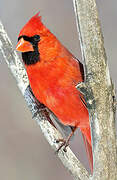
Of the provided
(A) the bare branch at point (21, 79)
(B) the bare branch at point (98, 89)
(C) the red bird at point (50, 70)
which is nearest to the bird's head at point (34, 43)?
(C) the red bird at point (50, 70)

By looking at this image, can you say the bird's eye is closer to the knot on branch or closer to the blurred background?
the knot on branch

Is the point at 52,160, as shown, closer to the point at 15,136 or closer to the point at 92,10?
the point at 15,136

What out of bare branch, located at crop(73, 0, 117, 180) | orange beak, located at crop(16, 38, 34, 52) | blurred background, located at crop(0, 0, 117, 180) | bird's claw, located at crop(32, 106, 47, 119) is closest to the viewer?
bare branch, located at crop(73, 0, 117, 180)

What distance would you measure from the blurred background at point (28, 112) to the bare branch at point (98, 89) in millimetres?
1166

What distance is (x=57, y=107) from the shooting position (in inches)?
64.4

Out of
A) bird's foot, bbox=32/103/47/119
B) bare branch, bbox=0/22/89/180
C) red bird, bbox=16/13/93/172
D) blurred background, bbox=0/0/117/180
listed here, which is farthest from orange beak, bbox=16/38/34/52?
blurred background, bbox=0/0/117/180

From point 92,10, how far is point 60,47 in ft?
1.57

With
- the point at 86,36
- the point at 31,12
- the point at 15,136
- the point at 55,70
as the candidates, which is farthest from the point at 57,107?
the point at 31,12

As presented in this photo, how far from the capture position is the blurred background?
2566 millimetres

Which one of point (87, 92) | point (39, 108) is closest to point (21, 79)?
point (39, 108)

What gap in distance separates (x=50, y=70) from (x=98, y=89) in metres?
0.39

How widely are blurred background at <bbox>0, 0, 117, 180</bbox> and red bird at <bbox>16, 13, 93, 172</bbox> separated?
3.02ft

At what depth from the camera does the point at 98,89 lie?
1.24 meters

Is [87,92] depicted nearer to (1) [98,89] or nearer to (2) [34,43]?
(1) [98,89]
